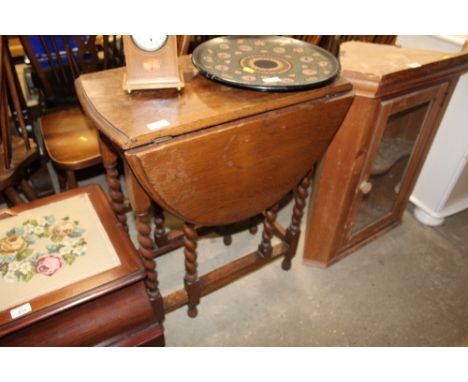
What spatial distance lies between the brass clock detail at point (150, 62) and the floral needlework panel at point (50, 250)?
50cm

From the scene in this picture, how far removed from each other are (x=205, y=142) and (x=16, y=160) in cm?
96

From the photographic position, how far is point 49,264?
1.16 meters

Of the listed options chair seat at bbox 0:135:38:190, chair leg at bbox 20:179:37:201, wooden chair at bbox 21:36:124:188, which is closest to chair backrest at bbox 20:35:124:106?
wooden chair at bbox 21:36:124:188

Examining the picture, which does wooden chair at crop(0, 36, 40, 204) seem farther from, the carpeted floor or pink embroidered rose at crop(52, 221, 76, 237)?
the carpeted floor

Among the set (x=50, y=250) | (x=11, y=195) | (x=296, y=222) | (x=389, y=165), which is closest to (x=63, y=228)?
(x=50, y=250)

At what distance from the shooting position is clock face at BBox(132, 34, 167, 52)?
1.02 meters

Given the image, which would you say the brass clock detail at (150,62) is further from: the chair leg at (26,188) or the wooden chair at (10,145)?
the chair leg at (26,188)

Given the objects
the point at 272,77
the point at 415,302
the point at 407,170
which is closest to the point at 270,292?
the point at 415,302

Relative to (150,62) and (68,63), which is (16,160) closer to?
(68,63)

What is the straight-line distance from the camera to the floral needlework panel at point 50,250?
43.5 inches

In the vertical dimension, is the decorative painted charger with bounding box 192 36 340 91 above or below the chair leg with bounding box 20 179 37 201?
above

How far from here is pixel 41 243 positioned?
122 cm

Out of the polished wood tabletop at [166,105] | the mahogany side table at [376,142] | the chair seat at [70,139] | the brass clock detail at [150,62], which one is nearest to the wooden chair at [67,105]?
the chair seat at [70,139]

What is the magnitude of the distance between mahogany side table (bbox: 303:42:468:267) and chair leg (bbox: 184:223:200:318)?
573 millimetres
